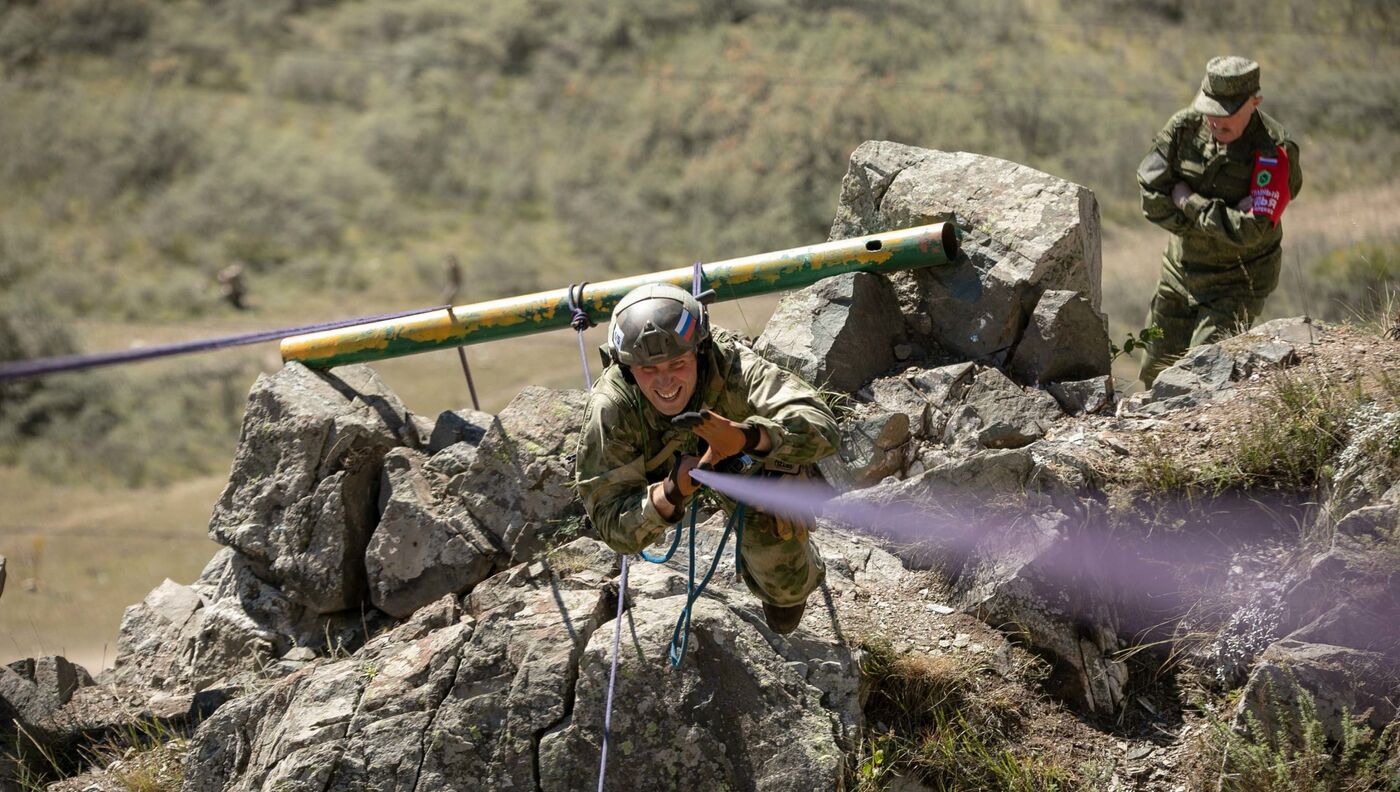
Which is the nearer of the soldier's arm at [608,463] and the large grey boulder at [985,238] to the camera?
the soldier's arm at [608,463]

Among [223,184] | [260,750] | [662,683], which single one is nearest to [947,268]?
[662,683]

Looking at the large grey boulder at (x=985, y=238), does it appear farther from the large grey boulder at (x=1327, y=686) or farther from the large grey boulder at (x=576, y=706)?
the large grey boulder at (x=1327, y=686)

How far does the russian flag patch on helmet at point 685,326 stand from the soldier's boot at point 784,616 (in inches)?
51.6

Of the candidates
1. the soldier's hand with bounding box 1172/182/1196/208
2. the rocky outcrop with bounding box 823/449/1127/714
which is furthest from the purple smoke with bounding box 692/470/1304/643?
the soldier's hand with bounding box 1172/182/1196/208

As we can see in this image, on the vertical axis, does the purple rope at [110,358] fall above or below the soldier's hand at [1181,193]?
above

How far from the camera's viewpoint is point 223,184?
30062 millimetres

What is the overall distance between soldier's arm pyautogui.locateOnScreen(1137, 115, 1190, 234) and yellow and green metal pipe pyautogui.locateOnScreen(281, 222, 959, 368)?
1.38 m

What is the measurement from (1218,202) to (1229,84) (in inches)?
26.7

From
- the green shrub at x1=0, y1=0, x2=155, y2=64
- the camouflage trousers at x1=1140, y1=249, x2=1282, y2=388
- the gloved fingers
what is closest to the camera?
the gloved fingers

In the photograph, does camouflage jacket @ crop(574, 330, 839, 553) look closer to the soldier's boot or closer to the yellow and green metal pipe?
the soldier's boot

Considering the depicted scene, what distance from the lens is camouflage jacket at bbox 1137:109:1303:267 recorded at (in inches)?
282

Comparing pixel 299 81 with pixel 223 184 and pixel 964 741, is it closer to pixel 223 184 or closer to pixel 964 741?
pixel 223 184

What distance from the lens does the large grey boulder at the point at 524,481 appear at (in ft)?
20.9

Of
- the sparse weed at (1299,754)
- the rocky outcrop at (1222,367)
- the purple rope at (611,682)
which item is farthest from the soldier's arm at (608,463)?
the rocky outcrop at (1222,367)
